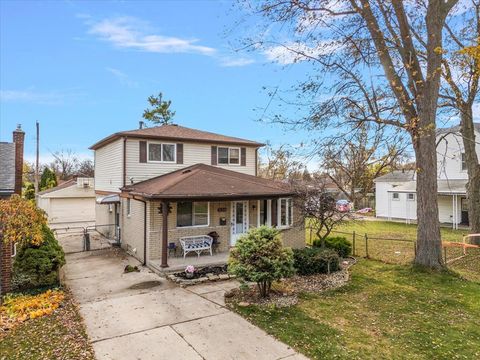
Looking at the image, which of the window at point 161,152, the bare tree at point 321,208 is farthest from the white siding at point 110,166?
the bare tree at point 321,208

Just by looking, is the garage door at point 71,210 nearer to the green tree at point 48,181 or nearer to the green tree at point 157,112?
the green tree at point 48,181

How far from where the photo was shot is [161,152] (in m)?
16.3

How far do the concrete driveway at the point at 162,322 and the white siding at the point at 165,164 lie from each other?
19.4ft

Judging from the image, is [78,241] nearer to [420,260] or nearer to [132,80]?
[132,80]

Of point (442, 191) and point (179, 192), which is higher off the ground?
point (442, 191)

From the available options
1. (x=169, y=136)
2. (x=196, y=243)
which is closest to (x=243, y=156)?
(x=169, y=136)

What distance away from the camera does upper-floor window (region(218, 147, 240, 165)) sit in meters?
18.1

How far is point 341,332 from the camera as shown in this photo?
634cm

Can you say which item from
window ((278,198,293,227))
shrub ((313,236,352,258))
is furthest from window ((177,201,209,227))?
shrub ((313,236,352,258))

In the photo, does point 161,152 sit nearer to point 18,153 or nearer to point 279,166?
point 18,153

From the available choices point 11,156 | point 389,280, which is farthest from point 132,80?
point 389,280

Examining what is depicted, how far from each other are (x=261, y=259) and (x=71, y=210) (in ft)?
73.5

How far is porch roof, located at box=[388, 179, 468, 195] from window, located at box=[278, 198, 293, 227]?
12572 mm

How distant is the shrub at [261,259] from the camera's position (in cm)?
795
